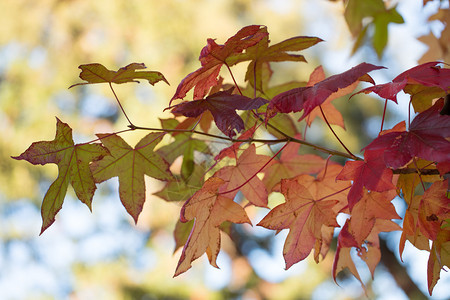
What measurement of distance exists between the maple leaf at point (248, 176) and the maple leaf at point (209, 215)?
18 millimetres

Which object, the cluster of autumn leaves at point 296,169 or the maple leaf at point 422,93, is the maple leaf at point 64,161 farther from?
the maple leaf at point 422,93

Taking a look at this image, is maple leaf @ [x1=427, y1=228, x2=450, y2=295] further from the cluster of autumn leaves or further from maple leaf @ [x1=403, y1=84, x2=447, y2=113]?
maple leaf @ [x1=403, y1=84, x2=447, y2=113]

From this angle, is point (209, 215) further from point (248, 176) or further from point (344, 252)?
point (344, 252)

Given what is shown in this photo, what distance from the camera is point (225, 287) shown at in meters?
4.48

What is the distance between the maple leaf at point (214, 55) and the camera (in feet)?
1.36

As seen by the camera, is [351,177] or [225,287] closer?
[351,177]

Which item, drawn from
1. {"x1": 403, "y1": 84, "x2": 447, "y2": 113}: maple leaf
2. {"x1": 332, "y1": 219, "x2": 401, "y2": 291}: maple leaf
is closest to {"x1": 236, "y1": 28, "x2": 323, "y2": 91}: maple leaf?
{"x1": 403, "y1": 84, "x2": 447, "y2": 113}: maple leaf

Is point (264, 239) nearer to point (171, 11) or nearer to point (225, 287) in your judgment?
point (225, 287)

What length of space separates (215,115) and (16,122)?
4217 millimetres

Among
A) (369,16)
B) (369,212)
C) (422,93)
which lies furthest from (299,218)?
(369,16)

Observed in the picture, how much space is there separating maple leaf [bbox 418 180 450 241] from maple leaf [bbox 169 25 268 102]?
0.21 m

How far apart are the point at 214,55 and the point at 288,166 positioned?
21 centimetres

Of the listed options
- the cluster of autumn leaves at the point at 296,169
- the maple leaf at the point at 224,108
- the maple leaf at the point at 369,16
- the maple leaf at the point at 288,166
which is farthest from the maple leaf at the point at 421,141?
the maple leaf at the point at 369,16

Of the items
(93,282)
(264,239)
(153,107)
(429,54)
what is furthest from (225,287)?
(429,54)
